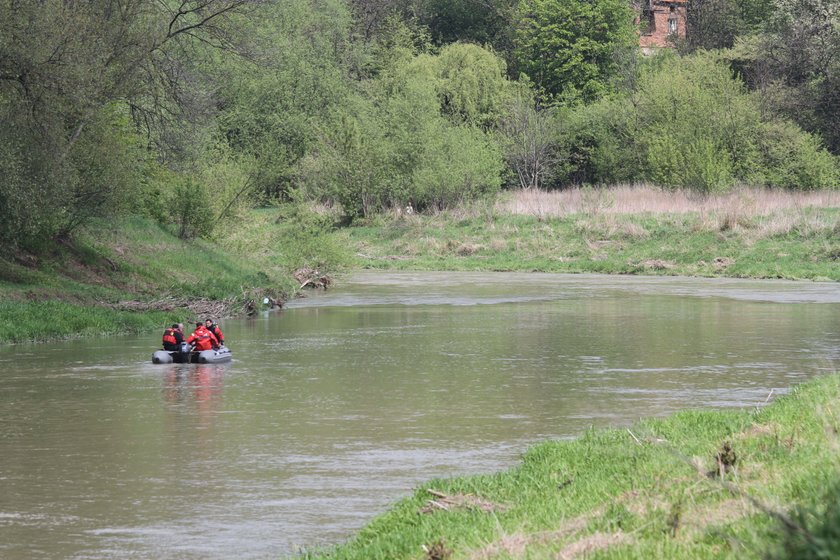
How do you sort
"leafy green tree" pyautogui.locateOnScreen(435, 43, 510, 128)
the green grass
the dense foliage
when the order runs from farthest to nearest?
"leafy green tree" pyautogui.locateOnScreen(435, 43, 510, 128), the green grass, the dense foliage

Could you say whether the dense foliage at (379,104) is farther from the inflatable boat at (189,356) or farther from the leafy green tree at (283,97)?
the inflatable boat at (189,356)

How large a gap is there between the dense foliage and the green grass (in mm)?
4047

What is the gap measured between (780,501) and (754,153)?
5984 centimetres

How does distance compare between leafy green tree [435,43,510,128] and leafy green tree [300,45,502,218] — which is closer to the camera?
leafy green tree [300,45,502,218]

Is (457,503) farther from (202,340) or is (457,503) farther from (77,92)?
(77,92)

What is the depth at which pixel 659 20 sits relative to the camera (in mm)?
93188

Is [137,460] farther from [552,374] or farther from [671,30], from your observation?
[671,30]

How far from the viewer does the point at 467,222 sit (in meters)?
58.4

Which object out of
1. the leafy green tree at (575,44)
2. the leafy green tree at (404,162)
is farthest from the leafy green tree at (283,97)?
the leafy green tree at (575,44)

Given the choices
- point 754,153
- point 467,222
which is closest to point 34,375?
point 467,222

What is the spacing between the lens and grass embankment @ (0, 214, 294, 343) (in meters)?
28.1

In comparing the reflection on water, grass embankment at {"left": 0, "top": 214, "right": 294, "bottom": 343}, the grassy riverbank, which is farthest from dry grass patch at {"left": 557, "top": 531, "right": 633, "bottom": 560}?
the grassy riverbank

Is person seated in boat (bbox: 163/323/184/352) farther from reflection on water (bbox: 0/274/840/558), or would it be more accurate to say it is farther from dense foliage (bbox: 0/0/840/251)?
dense foliage (bbox: 0/0/840/251)

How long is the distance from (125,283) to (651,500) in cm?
2686
